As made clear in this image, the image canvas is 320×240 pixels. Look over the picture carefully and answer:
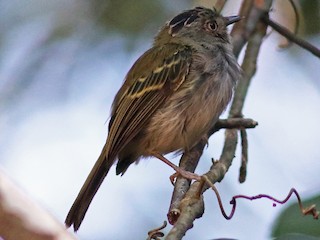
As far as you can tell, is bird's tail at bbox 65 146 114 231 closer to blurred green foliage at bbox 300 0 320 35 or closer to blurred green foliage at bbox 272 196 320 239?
blurred green foliage at bbox 272 196 320 239

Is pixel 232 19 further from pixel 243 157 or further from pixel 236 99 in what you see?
pixel 243 157

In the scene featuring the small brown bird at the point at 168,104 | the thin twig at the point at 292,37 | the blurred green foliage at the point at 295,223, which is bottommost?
the blurred green foliage at the point at 295,223

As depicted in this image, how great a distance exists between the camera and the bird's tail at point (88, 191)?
3.03 metres

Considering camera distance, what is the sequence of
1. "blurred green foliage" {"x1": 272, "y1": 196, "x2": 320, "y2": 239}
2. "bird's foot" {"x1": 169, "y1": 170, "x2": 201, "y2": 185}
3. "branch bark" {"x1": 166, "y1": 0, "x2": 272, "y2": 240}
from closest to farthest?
"branch bark" {"x1": 166, "y1": 0, "x2": 272, "y2": 240} → "blurred green foliage" {"x1": 272, "y1": 196, "x2": 320, "y2": 239} → "bird's foot" {"x1": 169, "y1": 170, "x2": 201, "y2": 185}

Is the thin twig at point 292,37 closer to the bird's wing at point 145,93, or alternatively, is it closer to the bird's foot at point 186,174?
the bird's wing at point 145,93

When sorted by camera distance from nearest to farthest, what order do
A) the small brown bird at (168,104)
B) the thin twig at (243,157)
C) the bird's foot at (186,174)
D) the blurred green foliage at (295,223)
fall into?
the blurred green foliage at (295,223)
the bird's foot at (186,174)
the thin twig at (243,157)
the small brown bird at (168,104)

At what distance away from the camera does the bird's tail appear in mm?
3027

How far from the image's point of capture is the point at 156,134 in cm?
354

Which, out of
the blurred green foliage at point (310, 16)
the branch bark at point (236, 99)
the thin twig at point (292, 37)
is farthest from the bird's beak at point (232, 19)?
the blurred green foliage at point (310, 16)

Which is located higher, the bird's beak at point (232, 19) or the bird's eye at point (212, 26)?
the bird's beak at point (232, 19)

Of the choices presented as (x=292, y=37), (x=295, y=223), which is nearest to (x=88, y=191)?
(x=295, y=223)

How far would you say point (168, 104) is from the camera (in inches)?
139

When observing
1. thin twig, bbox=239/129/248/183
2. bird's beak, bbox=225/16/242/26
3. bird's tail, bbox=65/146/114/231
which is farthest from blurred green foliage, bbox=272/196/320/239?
bird's beak, bbox=225/16/242/26

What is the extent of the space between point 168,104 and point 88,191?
1.94 feet
